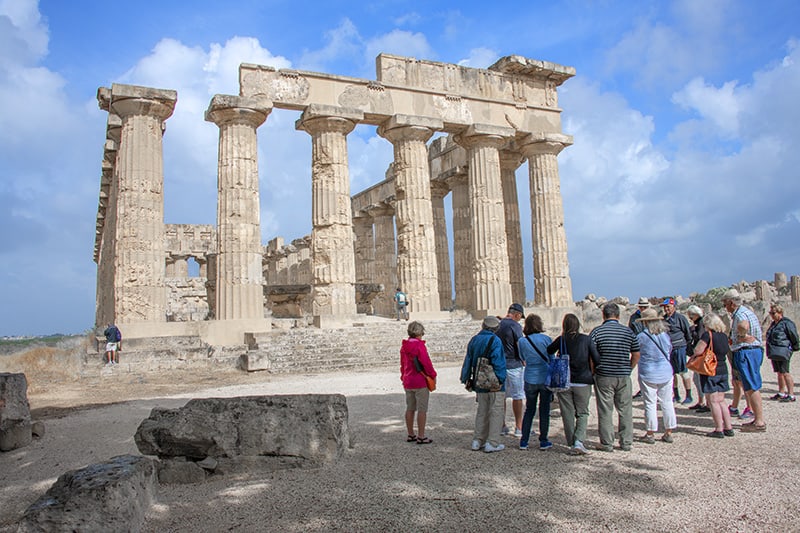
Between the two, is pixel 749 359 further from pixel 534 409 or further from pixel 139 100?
pixel 139 100

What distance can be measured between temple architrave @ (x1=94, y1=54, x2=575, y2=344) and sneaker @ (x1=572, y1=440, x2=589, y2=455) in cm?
1267

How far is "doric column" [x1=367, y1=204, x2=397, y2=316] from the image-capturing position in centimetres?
2928

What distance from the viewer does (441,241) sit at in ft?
89.7

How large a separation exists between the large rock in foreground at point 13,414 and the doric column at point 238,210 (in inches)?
379

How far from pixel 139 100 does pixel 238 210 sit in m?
3.94

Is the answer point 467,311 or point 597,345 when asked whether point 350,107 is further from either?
point 597,345

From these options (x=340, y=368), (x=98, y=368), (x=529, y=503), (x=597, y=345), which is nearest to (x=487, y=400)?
(x=597, y=345)

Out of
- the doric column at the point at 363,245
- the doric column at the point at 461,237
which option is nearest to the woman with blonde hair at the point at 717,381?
the doric column at the point at 461,237

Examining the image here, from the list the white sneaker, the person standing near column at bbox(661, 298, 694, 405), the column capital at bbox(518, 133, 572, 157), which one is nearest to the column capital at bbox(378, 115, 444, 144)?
the column capital at bbox(518, 133, 572, 157)

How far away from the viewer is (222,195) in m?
17.9

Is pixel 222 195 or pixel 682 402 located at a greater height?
pixel 222 195

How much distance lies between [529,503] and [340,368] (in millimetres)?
11237

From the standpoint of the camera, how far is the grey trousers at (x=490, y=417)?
6410 millimetres

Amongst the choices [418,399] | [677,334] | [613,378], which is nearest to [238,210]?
[418,399]
